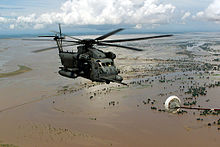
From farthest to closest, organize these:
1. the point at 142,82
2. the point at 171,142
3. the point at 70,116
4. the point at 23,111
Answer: the point at 142,82 → the point at 23,111 → the point at 70,116 → the point at 171,142

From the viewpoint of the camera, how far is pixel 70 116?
33281 mm

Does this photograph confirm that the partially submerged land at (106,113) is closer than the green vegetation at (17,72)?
Yes

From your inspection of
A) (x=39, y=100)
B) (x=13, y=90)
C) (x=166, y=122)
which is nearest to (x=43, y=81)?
(x=13, y=90)

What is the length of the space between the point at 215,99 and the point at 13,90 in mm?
39126

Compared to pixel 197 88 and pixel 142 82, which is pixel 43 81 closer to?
pixel 142 82

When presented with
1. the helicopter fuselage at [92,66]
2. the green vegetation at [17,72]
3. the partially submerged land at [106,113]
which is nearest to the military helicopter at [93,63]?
the helicopter fuselage at [92,66]

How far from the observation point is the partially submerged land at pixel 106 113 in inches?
1081

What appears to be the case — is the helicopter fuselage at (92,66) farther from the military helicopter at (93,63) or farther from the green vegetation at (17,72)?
the green vegetation at (17,72)

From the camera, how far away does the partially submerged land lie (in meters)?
27.5

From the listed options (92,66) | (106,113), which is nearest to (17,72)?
(106,113)

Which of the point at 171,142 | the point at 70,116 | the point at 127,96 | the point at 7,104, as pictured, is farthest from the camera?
the point at 127,96

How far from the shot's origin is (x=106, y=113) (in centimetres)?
3422

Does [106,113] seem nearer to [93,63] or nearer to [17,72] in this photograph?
[93,63]

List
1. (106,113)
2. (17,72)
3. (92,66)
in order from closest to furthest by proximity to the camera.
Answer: (92,66)
(106,113)
(17,72)
